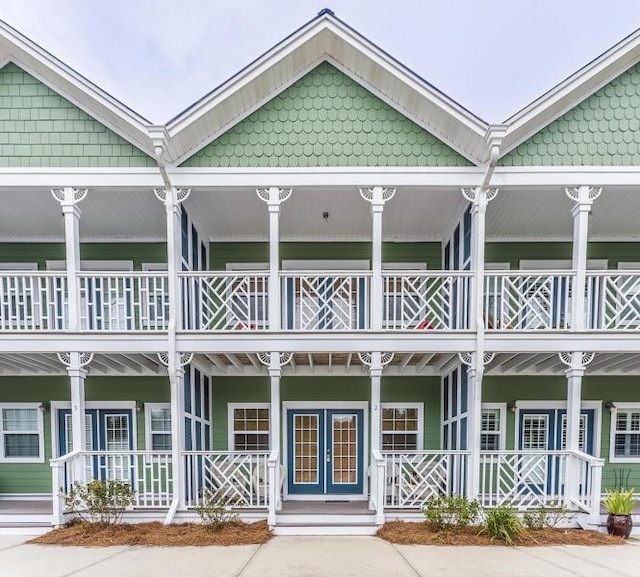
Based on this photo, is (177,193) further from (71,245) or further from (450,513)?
(450,513)

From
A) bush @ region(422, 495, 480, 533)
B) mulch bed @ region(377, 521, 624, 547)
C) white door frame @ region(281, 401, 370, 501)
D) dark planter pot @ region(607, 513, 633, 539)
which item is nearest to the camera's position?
mulch bed @ region(377, 521, 624, 547)

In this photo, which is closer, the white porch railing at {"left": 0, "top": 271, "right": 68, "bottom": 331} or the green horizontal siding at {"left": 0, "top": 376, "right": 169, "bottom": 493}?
the white porch railing at {"left": 0, "top": 271, "right": 68, "bottom": 331}

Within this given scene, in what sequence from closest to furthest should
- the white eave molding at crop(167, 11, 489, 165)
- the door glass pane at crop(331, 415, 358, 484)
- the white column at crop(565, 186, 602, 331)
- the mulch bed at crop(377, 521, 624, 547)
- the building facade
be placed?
the mulch bed at crop(377, 521, 624, 547), the white eave molding at crop(167, 11, 489, 165), the building facade, the white column at crop(565, 186, 602, 331), the door glass pane at crop(331, 415, 358, 484)

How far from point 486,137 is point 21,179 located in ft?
26.2

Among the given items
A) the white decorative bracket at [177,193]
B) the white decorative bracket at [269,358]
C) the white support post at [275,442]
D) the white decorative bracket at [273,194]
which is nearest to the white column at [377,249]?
the white decorative bracket at [273,194]

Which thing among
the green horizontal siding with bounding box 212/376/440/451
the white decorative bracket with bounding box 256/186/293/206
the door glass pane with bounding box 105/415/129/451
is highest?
the white decorative bracket with bounding box 256/186/293/206

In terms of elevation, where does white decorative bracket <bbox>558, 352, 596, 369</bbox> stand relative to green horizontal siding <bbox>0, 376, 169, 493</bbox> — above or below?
above

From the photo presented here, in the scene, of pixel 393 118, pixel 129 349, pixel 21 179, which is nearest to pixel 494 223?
pixel 393 118

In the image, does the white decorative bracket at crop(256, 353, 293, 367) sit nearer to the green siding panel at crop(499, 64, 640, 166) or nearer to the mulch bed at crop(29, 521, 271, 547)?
A: the mulch bed at crop(29, 521, 271, 547)

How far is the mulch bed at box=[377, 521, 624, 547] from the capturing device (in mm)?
6090

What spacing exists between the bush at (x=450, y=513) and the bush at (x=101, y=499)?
4991 millimetres

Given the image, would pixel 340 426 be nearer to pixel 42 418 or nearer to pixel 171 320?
pixel 171 320

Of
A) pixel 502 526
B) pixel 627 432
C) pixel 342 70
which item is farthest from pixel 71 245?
pixel 627 432

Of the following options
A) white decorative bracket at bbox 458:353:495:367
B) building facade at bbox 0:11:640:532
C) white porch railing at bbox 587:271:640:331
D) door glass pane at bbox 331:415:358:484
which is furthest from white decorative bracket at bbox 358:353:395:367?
white porch railing at bbox 587:271:640:331
